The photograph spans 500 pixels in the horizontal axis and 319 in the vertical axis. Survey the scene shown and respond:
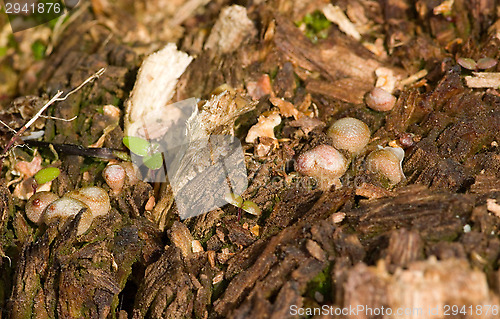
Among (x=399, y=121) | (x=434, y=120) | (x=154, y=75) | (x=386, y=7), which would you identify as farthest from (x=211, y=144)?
(x=386, y=7)

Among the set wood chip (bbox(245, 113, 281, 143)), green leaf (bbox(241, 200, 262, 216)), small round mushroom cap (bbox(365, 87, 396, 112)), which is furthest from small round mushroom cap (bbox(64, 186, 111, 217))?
small round mushroom cap (bbox(365, 87, 396, 112))

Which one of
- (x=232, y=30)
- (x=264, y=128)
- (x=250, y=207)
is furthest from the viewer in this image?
(x=232, y=30)

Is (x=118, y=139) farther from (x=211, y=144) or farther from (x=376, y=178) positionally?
(x=376, y=178)

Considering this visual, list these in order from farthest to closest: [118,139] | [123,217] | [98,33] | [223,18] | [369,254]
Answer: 1. [98,33]
2. [223,18]
3. [118,139]
4. [123,217]
5. [369,254]

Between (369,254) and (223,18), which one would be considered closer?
(369,254)

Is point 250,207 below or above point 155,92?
below

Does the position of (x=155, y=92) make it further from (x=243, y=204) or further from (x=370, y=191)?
(x=370, y=191)

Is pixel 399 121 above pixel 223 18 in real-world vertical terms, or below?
below

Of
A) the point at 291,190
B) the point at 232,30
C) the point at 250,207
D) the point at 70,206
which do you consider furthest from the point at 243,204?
the point at 232,30
